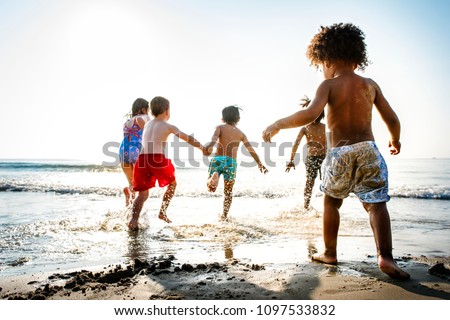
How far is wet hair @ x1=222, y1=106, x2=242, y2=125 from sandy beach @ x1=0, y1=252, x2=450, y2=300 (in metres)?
3.36

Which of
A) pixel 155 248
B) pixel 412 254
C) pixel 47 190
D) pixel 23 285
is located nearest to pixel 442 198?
pixel 412 254

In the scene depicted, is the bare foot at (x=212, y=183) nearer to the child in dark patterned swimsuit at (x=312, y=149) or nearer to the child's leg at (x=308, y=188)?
the child in dark patterned swimsuit at (x=312, y=149)

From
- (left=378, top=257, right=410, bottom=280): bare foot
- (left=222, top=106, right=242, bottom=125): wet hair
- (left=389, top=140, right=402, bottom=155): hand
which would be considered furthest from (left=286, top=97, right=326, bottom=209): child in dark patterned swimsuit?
(left=378, top=257, right=410, bottom=280): bare foot

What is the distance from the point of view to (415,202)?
8070 mm

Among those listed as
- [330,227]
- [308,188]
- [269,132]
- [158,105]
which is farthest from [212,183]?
[269,132]

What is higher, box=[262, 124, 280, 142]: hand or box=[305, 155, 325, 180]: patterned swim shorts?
box=[262, 124, 280, 142]: hand

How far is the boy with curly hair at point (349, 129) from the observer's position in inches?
101

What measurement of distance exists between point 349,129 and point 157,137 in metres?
2.66

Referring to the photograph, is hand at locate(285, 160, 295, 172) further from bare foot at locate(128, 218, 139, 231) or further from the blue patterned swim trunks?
the blue patterned swim trunks

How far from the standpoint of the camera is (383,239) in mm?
2459

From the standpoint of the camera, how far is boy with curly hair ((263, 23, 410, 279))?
101 inches
